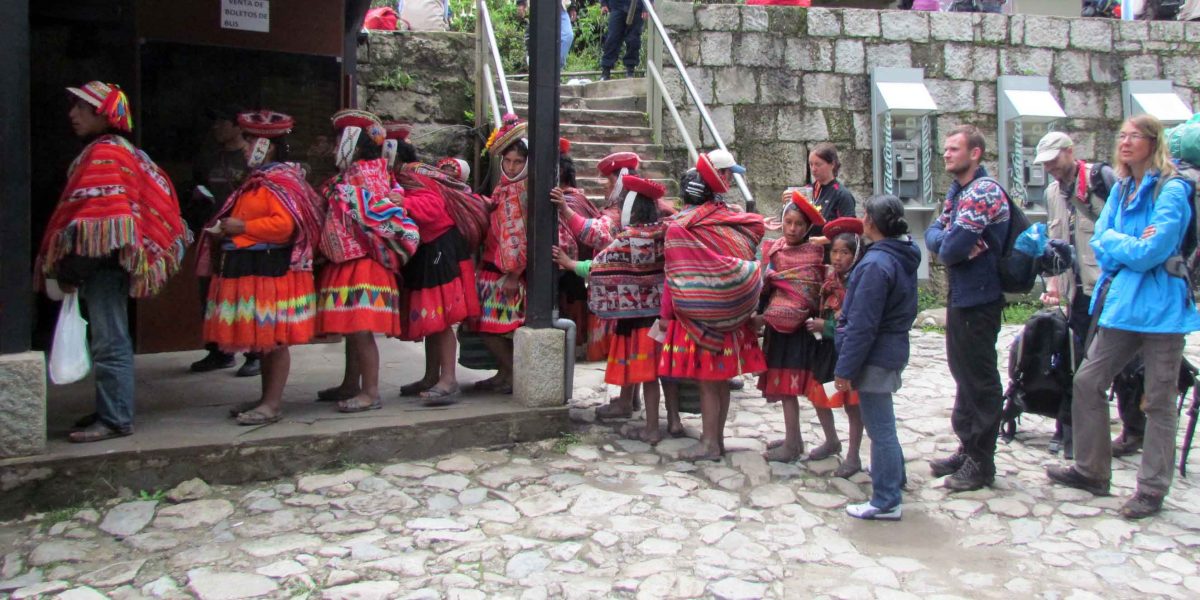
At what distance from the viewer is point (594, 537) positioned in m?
4.05

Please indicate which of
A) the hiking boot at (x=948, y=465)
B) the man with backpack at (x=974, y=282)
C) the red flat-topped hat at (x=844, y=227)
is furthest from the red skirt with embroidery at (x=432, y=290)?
the hiking boot at (x=948, y=465)

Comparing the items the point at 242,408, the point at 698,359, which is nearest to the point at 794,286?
the point at 698,359

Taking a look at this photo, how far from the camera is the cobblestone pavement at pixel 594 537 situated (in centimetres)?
361

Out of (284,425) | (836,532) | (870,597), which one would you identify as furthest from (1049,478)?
(284,425)

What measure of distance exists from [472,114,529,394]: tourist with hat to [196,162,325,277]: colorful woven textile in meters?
1.01

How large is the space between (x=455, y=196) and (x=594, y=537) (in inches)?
85.1

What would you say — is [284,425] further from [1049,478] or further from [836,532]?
[1049,478]

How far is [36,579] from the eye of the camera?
11.6ft

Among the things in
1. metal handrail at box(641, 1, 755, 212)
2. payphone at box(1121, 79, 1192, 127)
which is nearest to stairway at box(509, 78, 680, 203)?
metal handrail at box(641, 1, 755, 212)

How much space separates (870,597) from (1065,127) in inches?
368

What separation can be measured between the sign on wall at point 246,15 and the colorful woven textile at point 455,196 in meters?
2.71

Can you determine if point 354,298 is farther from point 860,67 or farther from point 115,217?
point 860,67

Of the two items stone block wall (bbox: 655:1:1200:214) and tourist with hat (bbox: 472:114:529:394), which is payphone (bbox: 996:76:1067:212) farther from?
Result: tourist with hat (bbox: 472:114:529:394)

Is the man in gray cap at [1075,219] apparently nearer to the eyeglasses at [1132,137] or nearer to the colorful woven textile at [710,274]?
the eyeglasses at [1132,137]
